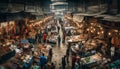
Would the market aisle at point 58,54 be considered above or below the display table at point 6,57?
below

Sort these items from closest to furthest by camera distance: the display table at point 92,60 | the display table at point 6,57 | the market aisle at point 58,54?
1. the display table at point 6,57
2. the display table at point 92,60
3. the market aisle at point 58,54

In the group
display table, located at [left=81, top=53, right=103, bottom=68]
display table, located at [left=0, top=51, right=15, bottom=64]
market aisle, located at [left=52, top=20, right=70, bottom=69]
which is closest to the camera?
display table, located at [left=0, top=51, right=15, bottom=64]

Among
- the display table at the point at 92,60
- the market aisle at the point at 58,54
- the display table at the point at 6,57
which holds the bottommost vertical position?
the market aisle at the point at 58,54

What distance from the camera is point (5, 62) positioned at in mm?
15953

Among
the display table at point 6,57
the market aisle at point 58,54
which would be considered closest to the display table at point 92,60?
the market aisle at point 58,54

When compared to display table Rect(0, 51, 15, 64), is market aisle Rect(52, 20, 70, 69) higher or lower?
lower

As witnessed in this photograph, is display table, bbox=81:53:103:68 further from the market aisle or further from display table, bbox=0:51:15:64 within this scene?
display table, bbox=0:51:15:64

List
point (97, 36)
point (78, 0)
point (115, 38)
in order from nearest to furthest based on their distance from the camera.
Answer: point (115, 38) → point (97, 36) → point (78, 0)

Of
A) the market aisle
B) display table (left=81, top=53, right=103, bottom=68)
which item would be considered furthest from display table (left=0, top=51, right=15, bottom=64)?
display table (left=81, top=53, right=103, bottom=68)

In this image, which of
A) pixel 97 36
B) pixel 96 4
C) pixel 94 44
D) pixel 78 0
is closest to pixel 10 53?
pixel 94 44

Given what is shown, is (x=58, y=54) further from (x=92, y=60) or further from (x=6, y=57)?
(x=6, y=57)

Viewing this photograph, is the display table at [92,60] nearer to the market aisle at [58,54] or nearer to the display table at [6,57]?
the market aisle at [58,54]

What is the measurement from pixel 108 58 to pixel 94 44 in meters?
4.44

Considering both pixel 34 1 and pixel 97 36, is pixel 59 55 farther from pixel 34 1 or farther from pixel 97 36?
pixel 34 1
